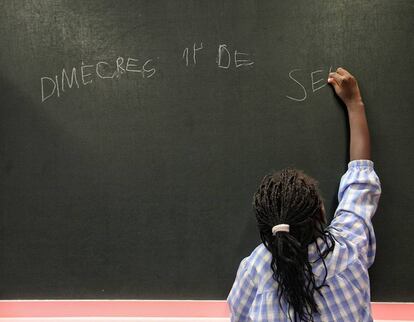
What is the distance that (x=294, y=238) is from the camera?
0.90 metres

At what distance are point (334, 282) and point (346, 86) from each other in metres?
0.54

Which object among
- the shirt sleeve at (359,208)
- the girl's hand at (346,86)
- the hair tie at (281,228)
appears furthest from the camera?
the girl's hand at (346,86)

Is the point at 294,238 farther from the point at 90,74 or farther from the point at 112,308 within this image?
the point at 90,74

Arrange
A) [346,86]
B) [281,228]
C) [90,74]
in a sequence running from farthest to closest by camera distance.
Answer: [90,74], [346,86], [281,228]

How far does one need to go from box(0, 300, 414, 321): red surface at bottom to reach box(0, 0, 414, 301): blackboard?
0.07 ft

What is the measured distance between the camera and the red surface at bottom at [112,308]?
127 centimetres

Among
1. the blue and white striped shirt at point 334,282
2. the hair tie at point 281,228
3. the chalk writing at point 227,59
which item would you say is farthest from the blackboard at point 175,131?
the hair tie at point 281,228

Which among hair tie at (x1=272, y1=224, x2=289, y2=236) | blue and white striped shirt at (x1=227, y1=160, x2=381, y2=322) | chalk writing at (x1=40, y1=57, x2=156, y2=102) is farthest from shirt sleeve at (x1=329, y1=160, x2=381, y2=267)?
chalk writing at (x1=40, y1=57, x2=156, y2=102)

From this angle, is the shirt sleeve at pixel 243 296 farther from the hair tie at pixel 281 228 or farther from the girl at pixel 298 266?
the hair tie at pixel 281 228

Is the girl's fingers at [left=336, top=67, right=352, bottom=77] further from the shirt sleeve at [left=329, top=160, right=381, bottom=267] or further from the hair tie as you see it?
the hair tie

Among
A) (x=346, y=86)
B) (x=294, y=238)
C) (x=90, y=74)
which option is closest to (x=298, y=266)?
(x=294, y=238)

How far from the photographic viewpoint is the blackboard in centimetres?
122

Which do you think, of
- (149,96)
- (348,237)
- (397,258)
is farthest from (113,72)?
(397,258)

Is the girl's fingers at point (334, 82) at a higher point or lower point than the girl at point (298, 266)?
higher
